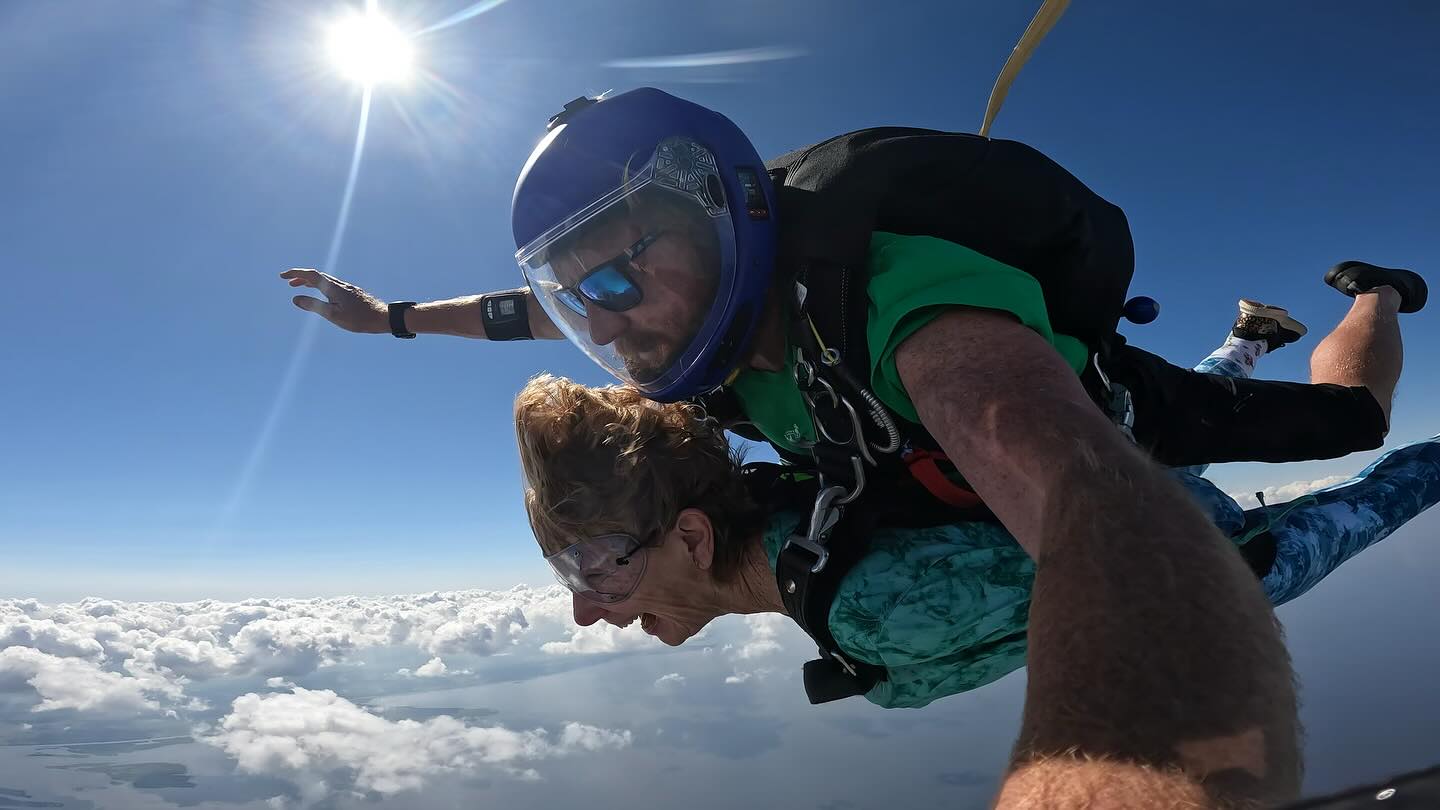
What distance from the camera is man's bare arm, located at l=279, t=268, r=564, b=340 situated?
3.57 meters

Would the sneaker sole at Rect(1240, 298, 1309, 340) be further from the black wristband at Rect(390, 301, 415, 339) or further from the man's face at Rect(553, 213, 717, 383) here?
the black wristband at Rect(390, 301, 415, 339)

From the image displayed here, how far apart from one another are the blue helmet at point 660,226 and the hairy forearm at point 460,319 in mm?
1393

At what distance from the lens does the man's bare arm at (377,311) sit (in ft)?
11.7

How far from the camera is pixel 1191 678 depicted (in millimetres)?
642

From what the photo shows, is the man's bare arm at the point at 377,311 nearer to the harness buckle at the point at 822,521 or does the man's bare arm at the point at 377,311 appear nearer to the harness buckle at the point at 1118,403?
the harness buckle at the point at 822,521

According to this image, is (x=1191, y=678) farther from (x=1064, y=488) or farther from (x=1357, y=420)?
(x=1357, y=420)

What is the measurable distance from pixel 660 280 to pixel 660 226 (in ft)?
0.53

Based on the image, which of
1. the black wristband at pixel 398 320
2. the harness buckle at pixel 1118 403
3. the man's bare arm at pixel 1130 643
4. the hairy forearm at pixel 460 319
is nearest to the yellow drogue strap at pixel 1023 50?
the harness buckle at pixel 1118 403

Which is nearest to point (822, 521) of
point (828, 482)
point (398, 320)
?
point (828, 482)

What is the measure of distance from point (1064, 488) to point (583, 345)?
5.96ft

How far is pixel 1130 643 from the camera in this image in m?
0.67

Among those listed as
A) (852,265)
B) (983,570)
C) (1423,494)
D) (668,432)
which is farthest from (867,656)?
(1423,494)

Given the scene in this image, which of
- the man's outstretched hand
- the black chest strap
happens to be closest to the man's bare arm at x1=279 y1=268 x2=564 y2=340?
the man's outstretched hand

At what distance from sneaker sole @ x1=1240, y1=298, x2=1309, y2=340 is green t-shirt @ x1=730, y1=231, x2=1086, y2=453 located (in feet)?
10.4
